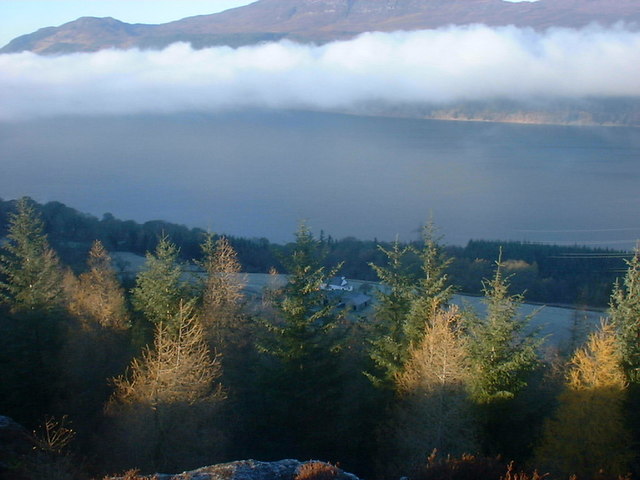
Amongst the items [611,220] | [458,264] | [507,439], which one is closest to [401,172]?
[611,220]

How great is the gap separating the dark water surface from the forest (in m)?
9.73

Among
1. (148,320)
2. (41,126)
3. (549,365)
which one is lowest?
(549,365)

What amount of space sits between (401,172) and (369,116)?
2155 centimetres

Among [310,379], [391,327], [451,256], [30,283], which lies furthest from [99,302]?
[451,256]

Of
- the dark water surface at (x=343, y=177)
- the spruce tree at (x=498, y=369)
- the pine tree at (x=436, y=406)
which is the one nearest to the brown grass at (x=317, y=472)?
the pine tree at (x=436, y=406)

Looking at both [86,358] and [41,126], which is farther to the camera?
[41,126]

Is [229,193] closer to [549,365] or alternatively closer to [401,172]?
[401,172]

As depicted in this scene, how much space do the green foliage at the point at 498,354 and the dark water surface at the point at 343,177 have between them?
1180cm

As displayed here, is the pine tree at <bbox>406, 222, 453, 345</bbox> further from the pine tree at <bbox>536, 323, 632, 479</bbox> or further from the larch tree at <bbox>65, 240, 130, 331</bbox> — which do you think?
the larch tree at <bbox>65, 240, 130, 331</bbox>

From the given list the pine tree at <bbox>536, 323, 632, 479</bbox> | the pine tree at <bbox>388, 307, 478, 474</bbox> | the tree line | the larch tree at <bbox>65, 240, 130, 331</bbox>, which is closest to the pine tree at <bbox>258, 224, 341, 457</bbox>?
the pine tree at <bbox>388, 307, 478, 474</bbox>

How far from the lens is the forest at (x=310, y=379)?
13.4 feet

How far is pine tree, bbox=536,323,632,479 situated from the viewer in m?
3.98

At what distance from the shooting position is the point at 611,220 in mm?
18219

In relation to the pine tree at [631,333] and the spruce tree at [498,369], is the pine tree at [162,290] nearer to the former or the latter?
the spruce tree at [498,369]
